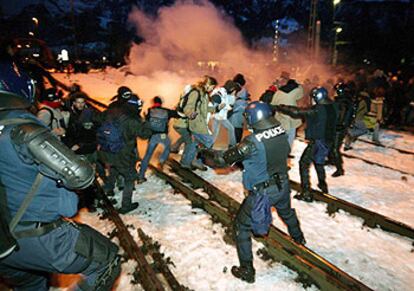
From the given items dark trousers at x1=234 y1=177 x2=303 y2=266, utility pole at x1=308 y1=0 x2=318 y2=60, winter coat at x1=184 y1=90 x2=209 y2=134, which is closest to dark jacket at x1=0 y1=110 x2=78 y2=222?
dark trousers at x1=234 y1=177 x2=303 y2=266

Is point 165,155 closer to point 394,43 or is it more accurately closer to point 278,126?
point 278,126

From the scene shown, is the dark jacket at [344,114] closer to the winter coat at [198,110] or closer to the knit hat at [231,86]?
the knit hat at [231,86]

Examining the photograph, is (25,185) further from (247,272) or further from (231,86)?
(231,86)

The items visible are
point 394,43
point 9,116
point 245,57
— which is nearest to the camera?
point 9,116

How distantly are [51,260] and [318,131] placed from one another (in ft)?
16.5

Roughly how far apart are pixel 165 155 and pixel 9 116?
5492mm

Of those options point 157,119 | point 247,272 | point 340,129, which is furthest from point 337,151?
point 247,272

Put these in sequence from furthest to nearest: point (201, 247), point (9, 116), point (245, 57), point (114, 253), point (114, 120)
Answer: point (245, 57)
point (114, 120)
point (201, 247)
point (114, 253)
point (9, 116)

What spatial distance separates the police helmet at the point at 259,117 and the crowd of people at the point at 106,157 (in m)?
0.01

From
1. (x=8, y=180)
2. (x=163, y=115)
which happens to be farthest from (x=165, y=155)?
(x=8, y=180)

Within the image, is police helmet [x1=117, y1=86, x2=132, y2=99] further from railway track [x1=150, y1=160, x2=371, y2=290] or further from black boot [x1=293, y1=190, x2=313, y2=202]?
black boot [x1=293, y1=190, x2=313, y2=202]

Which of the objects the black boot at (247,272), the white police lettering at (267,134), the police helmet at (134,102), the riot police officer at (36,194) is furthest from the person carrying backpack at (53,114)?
the black boot at (247,272)

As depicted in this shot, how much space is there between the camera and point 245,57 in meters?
23.2

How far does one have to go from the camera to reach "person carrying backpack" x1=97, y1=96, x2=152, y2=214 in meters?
5.62
